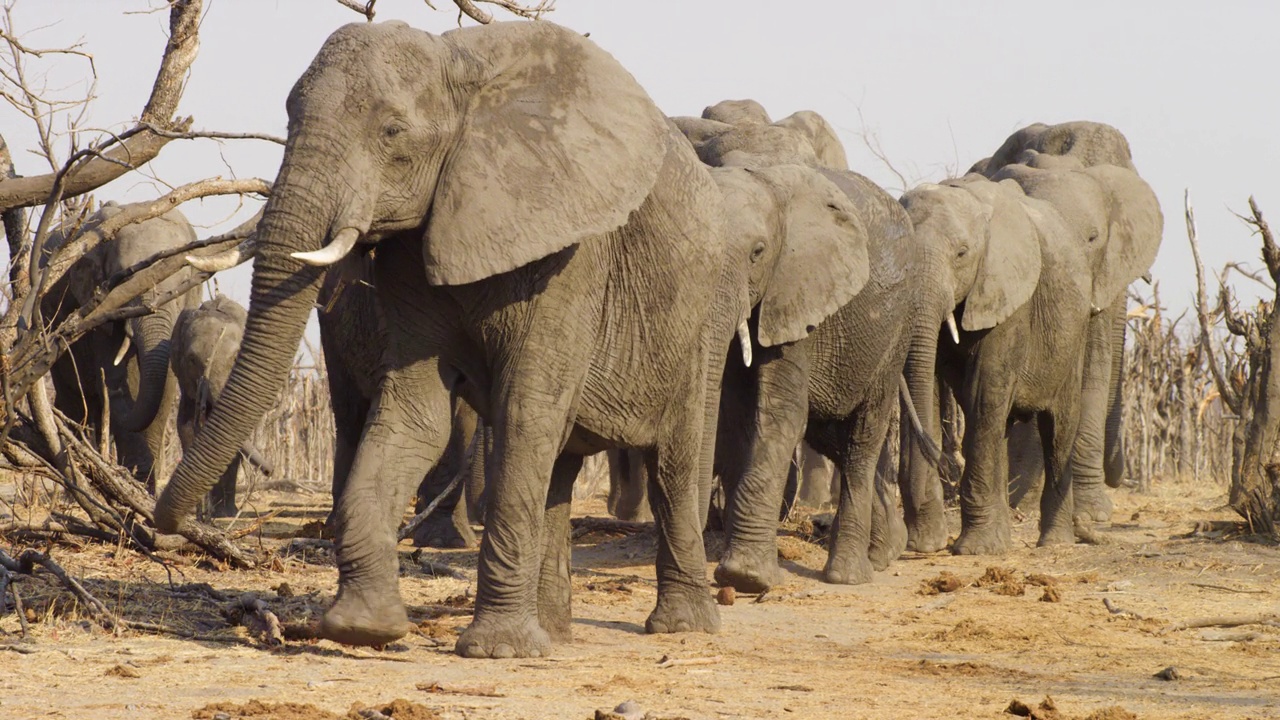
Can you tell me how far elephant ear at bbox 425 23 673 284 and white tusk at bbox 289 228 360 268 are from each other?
0.40 meters

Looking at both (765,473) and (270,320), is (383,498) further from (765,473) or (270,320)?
(765,473)

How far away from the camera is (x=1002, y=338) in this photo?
11523mm

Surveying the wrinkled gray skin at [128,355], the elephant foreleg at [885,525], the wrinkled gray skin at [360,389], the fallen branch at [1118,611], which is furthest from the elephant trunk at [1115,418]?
the wrinkled gray skin at [128,355]

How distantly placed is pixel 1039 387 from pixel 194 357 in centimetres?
575

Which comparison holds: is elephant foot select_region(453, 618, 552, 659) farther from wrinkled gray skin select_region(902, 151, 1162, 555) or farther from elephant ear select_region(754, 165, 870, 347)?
wrinkled gray skin select_region(902, 151, 1162, 555)

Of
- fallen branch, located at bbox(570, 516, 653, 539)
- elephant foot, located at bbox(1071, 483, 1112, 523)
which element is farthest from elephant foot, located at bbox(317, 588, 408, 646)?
elephant foot, located at bbox(1071, 483, 1112, 523)

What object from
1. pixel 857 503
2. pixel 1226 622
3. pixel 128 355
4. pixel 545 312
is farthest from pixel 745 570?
pixel 128 355

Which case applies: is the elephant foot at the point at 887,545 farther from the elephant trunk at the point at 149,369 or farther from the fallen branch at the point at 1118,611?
the elephant trunk at the point at 149,369

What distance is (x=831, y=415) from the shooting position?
32.2 feet

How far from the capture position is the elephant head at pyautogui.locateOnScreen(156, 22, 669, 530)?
5418 mm

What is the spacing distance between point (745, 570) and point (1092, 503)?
5.06 meters

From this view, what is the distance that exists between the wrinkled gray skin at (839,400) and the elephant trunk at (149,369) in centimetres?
402

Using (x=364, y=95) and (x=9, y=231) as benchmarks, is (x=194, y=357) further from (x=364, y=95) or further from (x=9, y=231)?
(x=364, y=95)

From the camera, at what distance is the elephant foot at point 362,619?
5680mm
